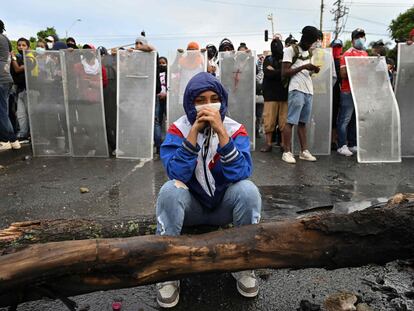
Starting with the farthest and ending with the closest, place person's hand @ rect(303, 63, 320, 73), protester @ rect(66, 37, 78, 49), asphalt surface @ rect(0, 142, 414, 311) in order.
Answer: protester @ rect(66, 37, 78, 49) → person's hand @ rect(303, 63, 320, 73) → asphalt surface @ rect(0, 142, 414, 311)

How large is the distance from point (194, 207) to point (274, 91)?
461 cm

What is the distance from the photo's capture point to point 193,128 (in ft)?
7.75

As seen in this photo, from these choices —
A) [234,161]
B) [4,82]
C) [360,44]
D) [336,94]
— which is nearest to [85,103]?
[4,82]

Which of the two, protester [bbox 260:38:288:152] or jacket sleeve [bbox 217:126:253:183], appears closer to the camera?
jacket sleeve [bbox 217:126:253:183]

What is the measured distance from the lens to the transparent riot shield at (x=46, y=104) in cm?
638

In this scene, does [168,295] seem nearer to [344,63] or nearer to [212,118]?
[212,118]

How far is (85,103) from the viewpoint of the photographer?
6383mm

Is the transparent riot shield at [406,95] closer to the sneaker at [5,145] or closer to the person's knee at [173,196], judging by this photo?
the person's knee at [173,196]

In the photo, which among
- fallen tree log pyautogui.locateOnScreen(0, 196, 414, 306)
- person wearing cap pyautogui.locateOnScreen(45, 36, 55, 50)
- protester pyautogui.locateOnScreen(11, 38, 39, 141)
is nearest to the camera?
fallen tree log pyautogui.locateOnScreen(0, 196, 414, 306)

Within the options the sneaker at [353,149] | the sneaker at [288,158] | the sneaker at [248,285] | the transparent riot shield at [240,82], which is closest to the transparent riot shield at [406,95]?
the sneaker at [353,149]

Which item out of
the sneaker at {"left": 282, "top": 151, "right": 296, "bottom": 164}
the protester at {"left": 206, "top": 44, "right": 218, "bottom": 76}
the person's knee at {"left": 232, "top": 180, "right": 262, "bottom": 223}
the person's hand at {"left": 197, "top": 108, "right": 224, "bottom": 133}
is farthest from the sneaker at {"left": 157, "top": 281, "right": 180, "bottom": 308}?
the protester at {"left": 206, "top": 44, "right": 218, "bottom": 76}

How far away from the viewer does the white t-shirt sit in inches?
233

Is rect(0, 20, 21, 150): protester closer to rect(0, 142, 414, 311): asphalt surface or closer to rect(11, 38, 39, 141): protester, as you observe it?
rect(0, 142, 414, 311): asphalt surface

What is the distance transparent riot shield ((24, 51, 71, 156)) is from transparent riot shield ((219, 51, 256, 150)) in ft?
8.85
